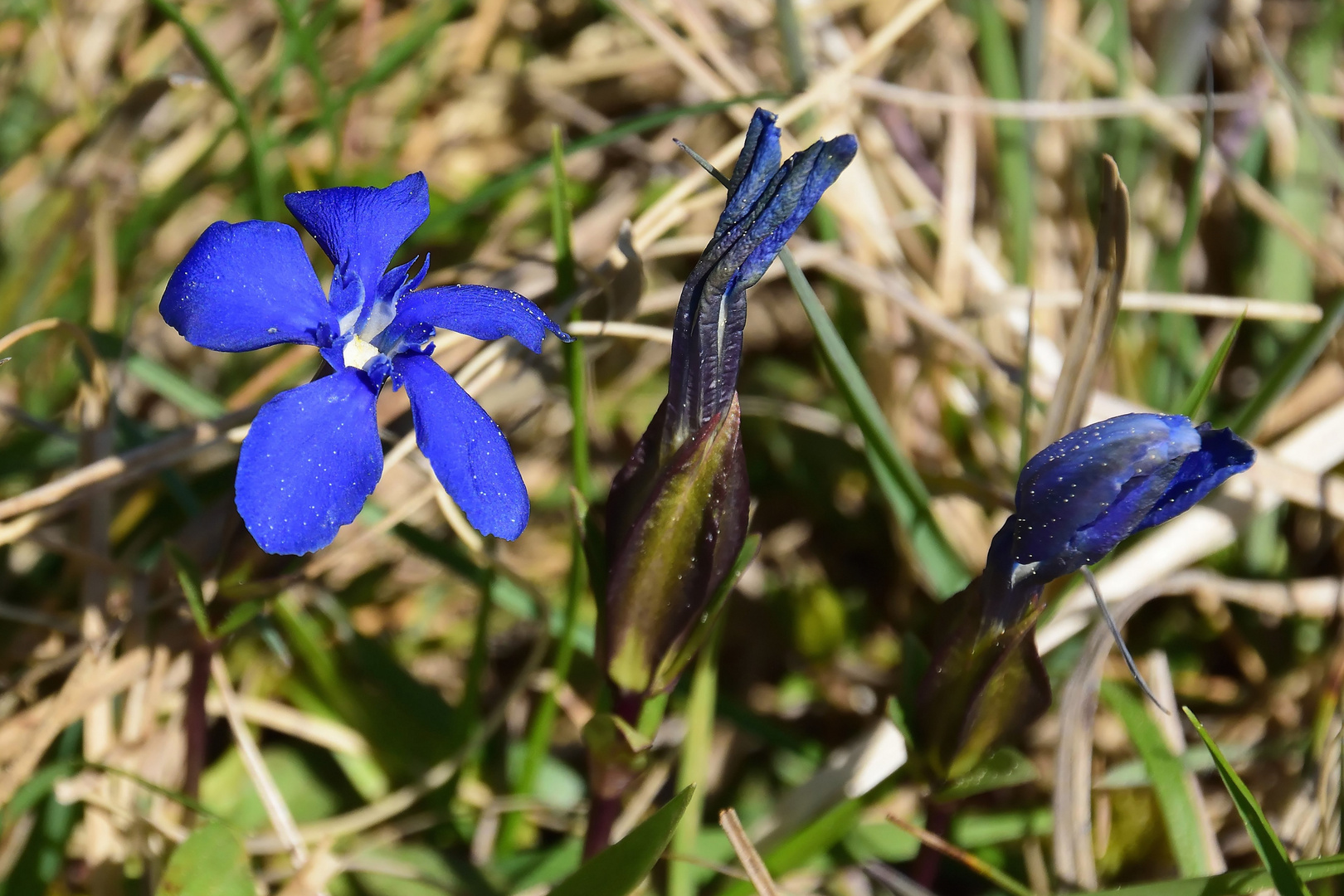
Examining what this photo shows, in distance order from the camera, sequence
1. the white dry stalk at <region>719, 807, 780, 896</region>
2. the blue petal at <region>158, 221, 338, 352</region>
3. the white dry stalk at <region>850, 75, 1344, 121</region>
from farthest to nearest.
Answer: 1. the white dry stalk at <region>850, 75, 1344, 121</region>
2. the white dry stalk at <region>719, 807, 780, 896</region>
3. the blue petal at <region>158, 221, 338, 352</region>

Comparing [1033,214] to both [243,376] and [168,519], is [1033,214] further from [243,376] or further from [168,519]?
[168,519]

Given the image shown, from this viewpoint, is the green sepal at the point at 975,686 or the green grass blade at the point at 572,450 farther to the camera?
the green grass blade at the point at 572,450

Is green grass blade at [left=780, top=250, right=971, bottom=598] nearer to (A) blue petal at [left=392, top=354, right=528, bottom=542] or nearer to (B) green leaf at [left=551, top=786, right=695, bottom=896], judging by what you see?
(A) blue petal at [left=392, top=354, right=528, bottom=542]

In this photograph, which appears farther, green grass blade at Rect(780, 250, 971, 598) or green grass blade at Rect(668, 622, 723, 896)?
green grass blade at Rect(668, 622, 723, 896)

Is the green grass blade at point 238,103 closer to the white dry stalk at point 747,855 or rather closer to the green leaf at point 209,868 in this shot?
the green leaf at point 209,868

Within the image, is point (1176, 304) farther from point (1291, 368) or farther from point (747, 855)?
point (747, 855)

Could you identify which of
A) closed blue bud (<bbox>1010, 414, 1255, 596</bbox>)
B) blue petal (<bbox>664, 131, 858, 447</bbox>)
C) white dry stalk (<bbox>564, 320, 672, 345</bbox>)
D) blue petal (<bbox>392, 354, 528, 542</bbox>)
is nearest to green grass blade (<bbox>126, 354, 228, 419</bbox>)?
white dry stalk (<bbox>564, 320, 672, 345</bbox>)

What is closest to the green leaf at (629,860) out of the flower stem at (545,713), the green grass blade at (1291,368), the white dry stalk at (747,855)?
the white dry stalk at (747,855)

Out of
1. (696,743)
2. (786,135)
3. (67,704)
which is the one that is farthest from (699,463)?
(786,135)
